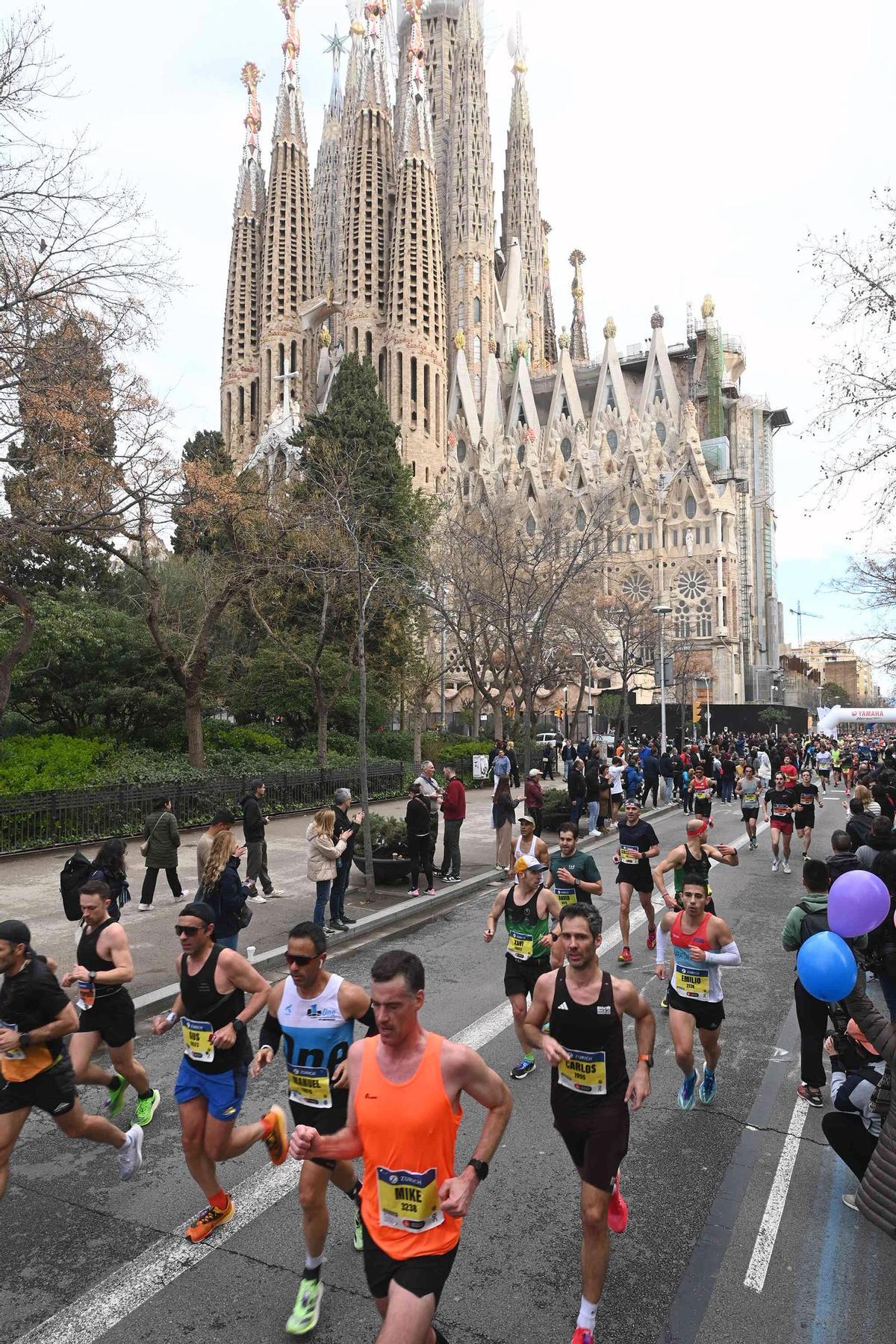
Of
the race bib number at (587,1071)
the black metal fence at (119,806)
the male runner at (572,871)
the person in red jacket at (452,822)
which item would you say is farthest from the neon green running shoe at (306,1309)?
the person in red jacket at (452,822)

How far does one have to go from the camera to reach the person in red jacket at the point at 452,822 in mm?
12930

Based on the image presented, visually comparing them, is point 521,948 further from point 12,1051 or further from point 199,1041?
point 12,1051

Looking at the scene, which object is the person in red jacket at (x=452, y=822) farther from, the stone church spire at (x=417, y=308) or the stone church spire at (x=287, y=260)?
the stone church spire at (x=287, y=260)

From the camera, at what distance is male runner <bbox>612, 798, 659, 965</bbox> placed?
8695 mm

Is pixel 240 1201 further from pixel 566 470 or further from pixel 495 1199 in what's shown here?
pixel 566 470

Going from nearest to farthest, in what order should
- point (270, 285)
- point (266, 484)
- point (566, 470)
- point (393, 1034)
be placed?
point (393, 1034), point (266, 484), point (270, 285), point (566, 470)

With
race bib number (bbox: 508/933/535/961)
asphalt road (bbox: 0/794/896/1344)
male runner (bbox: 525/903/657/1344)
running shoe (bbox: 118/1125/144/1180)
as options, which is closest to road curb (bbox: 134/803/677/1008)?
asphalt road (bbox: 0/794/896/1344)

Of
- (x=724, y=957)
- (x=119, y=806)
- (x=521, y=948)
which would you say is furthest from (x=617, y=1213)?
(x=119, y=806)

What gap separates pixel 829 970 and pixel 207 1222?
3.30m

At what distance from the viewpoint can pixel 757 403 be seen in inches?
3231

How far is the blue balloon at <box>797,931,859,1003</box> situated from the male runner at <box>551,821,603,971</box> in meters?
2.41

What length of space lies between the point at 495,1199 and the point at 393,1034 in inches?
94.6

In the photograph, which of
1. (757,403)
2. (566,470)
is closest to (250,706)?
(566,470)

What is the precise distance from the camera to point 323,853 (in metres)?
9.42
